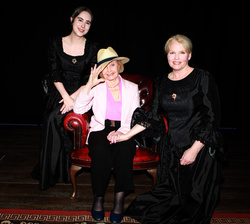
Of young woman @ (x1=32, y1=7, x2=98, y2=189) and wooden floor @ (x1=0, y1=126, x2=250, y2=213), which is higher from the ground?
young woman @ (x1=32, y1=7, x2=98, y2=189)

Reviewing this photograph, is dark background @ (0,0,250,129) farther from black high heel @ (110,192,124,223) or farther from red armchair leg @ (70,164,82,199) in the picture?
black high heel @ (110,192,124,223)

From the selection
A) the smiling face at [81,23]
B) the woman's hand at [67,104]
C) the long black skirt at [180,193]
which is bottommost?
the long black skirt at [180,193]

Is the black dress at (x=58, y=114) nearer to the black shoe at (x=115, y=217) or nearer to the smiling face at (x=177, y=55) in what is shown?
the black shoe at (x=115, y=217)

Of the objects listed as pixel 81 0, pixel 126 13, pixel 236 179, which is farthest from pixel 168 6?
pixel 236 179

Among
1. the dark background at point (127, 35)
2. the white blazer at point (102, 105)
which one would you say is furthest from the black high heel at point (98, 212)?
the dark background at point (127, 35)

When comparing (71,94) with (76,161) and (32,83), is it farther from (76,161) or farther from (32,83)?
(32,83)

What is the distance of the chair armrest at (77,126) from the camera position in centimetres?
221

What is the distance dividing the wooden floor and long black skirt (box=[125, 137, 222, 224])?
0.27 m

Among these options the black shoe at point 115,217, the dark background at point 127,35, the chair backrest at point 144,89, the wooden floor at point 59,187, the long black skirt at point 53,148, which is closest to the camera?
the black shoe at point 115,217

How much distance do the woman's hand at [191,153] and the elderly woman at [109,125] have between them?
0.41 metres

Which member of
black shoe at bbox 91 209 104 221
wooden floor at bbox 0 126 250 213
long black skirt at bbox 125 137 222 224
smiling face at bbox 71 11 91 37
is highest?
smiling face at bbox 71 11 91 37

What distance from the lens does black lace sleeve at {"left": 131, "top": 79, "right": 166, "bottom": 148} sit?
2072 millimetres

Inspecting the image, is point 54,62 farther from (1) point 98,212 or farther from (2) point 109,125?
(1) point 98,212

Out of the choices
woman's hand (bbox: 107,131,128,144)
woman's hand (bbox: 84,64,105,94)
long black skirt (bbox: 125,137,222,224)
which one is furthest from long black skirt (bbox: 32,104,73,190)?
long black skirt (bbox: 125,137,222,224)
